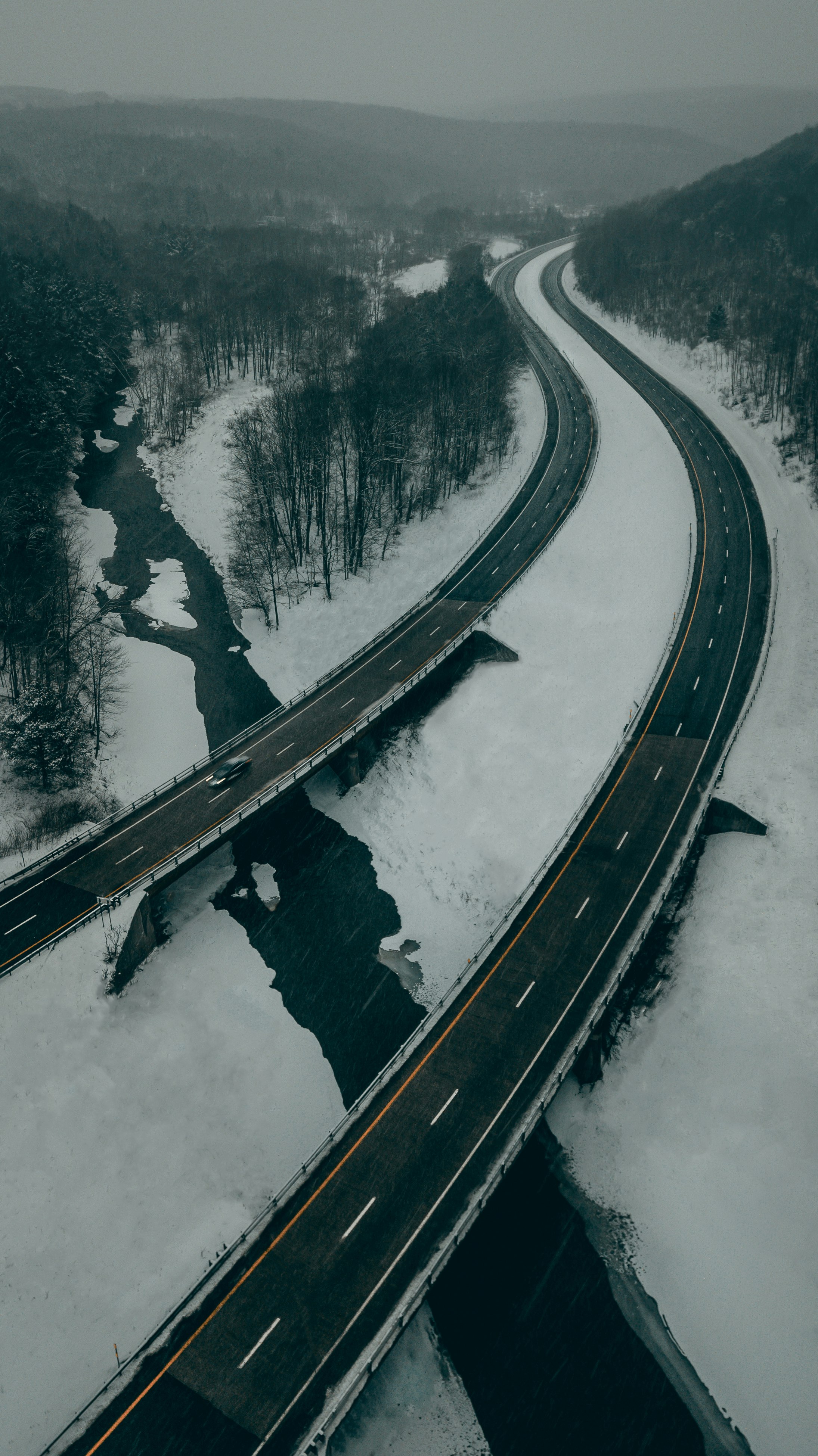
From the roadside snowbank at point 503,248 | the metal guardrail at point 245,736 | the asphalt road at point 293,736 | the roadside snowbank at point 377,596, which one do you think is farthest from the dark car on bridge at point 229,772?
the roadside snowbank at point 503,248

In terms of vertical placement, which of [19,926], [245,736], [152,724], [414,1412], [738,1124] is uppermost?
[245,736]

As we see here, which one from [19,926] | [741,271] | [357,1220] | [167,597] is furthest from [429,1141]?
[741,271]

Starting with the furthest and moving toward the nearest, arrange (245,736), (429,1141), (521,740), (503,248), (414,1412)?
1. (503,248)
2. (521,740)
3. (245,736)
4. (429,1141)
5. (414,1412)

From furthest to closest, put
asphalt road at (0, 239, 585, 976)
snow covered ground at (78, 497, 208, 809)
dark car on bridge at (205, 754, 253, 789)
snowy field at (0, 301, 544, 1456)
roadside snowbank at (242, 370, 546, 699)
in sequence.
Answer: roadside snowbank at (242, 370, 546, 699) < snow covered ground at (78, 497, 208, 809) < dark car on bridge at (205, 754, 253, 789) < asphalt road at (0, 239, 585, 976) < snowy field at (0, 301, 544, 1456)

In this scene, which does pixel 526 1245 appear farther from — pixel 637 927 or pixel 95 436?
pixel 95 436

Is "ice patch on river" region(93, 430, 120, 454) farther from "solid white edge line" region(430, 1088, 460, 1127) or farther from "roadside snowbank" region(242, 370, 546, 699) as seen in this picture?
"solid white edge line" region(430, 1088, 460, 1127)

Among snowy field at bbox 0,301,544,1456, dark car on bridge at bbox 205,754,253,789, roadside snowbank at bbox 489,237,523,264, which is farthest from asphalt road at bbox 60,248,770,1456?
roadside snowbank at bbox 489,237,523,264

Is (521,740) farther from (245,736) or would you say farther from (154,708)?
(154,708)

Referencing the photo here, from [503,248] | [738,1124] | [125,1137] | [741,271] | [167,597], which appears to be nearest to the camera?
[738,1124]
